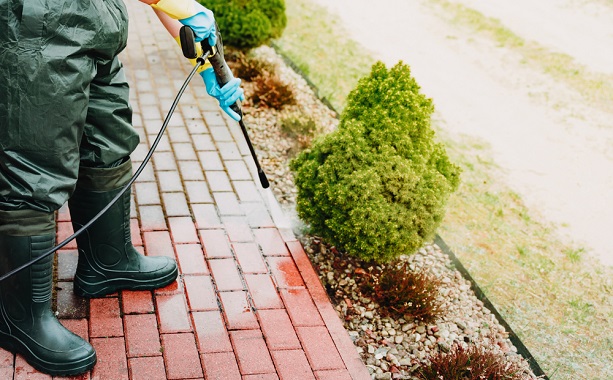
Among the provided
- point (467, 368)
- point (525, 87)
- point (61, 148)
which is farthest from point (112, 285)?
point (525, 87)

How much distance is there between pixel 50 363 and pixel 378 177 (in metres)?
1.63

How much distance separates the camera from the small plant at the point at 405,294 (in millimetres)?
2961

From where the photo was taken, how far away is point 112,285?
2.69 meters

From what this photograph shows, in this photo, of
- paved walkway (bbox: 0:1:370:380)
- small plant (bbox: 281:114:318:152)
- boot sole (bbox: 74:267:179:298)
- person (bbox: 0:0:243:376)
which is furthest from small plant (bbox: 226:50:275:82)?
boot sole (bbox: 74:267:179:298)

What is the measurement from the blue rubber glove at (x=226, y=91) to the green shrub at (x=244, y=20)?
111 inches

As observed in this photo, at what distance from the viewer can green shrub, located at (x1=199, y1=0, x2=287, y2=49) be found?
542 centimetres

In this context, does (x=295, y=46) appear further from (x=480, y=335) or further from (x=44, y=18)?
(x=44, y=18)

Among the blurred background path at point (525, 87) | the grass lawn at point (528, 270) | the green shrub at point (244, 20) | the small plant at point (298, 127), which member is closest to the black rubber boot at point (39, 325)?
the grass lawn at point (528, 270)

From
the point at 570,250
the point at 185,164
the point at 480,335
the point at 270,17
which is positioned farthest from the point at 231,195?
the point at 270,17

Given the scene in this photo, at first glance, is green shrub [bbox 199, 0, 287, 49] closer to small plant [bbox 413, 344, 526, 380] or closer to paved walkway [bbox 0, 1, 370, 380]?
paved walkway [bbox 0, 1, 370, 380]

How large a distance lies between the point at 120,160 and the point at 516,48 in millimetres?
6736

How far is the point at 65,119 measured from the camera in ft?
6.66

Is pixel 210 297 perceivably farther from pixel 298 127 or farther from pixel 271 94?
pixel 271 94

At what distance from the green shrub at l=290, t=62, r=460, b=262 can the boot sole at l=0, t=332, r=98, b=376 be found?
1.26 meters
